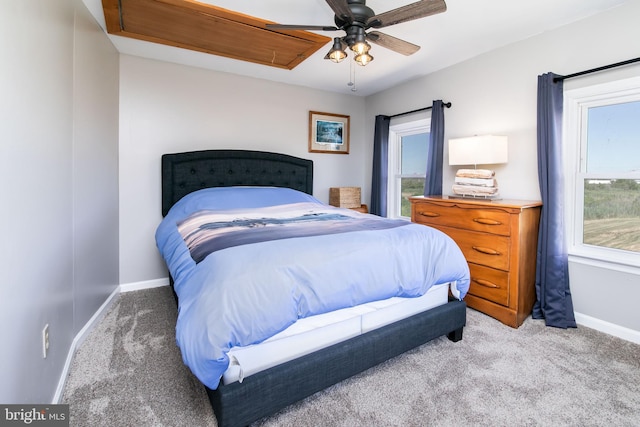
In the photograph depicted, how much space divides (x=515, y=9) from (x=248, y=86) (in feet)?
8.86

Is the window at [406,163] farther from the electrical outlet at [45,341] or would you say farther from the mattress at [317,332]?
the electrical outlet at [45,341]

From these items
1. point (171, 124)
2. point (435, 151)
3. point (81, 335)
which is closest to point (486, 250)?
point (435, 151)

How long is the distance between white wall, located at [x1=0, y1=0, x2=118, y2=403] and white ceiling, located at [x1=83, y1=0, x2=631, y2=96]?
2.39ft

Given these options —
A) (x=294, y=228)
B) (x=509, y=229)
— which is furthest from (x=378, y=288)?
(x=509, y=229)

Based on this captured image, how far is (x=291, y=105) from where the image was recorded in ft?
13.2

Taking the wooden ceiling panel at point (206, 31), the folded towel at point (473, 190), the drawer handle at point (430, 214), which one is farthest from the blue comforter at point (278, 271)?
the wooden ceiling panel at point (206, 31)

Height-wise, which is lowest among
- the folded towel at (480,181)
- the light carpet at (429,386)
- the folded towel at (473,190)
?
the light carpet at (429,386)

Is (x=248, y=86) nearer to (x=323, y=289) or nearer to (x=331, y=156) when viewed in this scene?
(x=331, y=156)

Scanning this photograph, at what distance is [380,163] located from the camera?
4172mm

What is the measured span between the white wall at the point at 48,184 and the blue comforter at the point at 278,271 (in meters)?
0.55

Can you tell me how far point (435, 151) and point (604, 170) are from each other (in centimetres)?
142

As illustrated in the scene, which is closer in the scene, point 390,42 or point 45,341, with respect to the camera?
point 45,341

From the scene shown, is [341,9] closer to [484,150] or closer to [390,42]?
[390,42]

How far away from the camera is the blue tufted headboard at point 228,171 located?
328cm
